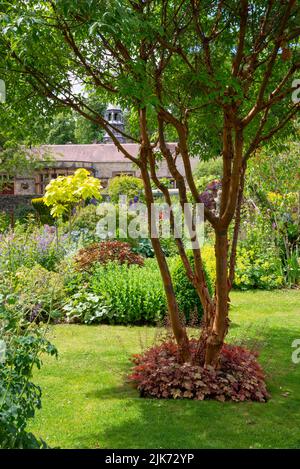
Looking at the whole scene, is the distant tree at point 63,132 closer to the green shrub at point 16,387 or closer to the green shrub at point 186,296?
the green shrub at point 186,296

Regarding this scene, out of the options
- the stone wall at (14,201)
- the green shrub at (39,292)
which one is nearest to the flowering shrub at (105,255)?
the green shrub at (39,292)

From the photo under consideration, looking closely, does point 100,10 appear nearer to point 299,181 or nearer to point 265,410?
point 265,410

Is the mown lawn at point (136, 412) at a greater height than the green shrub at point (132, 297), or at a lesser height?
lesser

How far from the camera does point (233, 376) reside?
15.0 ft

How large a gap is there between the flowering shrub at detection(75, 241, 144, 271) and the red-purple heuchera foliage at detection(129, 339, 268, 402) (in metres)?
4.13

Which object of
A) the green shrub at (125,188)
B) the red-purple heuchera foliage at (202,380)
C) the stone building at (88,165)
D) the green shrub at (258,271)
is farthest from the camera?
the stone building at (88,165)

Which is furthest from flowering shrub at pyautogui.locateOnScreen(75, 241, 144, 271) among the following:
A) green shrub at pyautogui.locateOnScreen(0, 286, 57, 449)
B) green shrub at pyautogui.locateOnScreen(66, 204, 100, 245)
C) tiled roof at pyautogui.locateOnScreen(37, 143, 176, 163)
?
tiled roof at pyautogui.locateOnScreen(37, 143, 176, 163)

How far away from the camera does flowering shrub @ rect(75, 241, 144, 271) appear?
348 inches

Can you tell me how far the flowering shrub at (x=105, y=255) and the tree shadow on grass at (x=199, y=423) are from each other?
416 cm

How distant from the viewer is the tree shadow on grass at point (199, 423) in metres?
3.67

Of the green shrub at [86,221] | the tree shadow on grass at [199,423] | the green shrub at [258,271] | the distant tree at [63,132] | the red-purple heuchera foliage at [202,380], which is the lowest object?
the tree shadow on grass at [199,423]

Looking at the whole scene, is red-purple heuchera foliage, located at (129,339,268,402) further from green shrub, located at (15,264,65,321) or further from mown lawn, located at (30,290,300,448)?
green shrub, located at (15,264,65,321)
